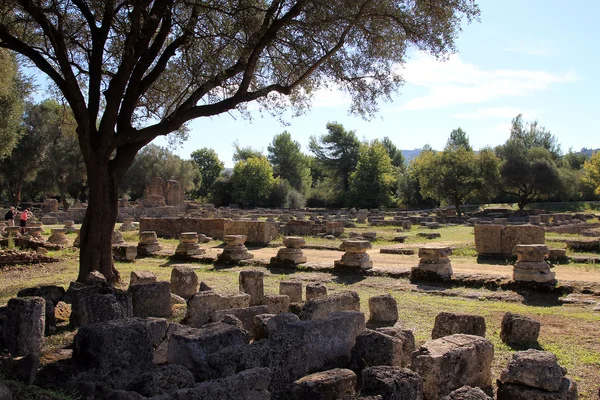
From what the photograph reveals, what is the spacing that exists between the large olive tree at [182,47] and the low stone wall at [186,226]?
11.3m

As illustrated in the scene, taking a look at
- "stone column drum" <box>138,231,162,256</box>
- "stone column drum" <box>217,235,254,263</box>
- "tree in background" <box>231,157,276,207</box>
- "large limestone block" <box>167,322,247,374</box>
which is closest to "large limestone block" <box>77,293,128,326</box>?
"large limestone block" <box>167,322,247,374</box>

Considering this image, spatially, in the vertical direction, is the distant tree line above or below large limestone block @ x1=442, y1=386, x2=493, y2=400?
above

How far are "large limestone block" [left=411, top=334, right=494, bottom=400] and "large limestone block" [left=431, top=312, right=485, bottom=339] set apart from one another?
3.31 feet

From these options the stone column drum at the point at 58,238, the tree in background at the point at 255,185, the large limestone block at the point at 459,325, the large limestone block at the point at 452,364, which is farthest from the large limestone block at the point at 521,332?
the tree in background at the point at 255,185

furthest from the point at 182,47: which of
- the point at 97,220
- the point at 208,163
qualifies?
the point at 208,163

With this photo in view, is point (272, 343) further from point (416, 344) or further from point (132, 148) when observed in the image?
point (132, 148)

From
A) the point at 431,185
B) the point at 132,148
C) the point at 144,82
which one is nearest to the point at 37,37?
the point at 144,82

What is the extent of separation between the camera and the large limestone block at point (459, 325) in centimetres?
680

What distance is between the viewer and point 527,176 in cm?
4650

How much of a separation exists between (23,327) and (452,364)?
4789 mm

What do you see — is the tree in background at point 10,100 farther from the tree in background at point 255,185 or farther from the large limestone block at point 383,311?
the tree in background at point 255,185

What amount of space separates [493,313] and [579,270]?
18.6 feet

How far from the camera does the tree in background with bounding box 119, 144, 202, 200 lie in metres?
58.7

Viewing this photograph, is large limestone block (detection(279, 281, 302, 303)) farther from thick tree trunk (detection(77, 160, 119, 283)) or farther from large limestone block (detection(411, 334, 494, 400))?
large limestone block (detection(411, 334, 494, 400))
